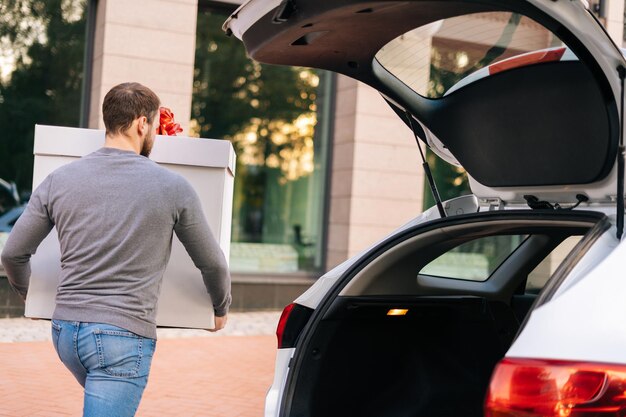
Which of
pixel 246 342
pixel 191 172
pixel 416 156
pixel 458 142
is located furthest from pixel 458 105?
pixel 416 156

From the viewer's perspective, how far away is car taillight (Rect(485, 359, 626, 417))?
6.81 ft

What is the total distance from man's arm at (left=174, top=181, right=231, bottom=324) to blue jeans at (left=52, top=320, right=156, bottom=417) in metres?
0.31

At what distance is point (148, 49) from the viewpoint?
428 inches

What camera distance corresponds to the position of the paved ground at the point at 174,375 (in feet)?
20.1

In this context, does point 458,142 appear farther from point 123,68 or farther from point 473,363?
point 123,68

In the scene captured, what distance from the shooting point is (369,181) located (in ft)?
39.7

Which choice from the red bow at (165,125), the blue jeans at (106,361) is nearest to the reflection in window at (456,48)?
the red bow at (165,125)

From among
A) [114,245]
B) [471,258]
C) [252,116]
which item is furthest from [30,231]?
[471,258]

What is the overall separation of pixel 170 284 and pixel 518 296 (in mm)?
1985

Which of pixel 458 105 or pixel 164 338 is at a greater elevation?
pixel 458 105

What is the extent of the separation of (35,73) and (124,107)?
8751mm

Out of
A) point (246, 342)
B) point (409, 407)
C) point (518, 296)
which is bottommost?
point (246, 342)

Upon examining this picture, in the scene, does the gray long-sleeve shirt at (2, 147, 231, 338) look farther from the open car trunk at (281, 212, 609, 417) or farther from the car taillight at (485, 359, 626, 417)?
the car taillight at (485, 359, 626, 417)

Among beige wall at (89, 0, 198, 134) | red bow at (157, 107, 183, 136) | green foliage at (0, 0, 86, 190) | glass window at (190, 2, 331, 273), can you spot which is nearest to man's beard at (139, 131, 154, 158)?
red bow at (157, 107, 183, 136)
